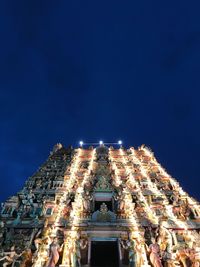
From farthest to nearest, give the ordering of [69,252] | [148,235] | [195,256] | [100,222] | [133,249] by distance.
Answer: [100,222]
[148,235]
[133,249]
[69,252]
[195,256]

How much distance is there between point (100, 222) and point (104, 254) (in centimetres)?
209

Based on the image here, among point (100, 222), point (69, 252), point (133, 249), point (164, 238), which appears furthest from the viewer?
point (100, 222)

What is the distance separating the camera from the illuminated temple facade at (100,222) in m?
11.8

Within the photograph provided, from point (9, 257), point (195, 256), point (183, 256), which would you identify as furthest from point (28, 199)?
point (195, 256)

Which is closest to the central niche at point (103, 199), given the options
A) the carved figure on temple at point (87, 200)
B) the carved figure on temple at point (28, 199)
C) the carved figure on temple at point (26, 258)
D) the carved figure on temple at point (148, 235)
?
the carved figure on temple at point (87, 200)

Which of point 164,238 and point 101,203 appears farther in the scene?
point 101,203

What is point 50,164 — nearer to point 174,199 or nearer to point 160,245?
point 174,199

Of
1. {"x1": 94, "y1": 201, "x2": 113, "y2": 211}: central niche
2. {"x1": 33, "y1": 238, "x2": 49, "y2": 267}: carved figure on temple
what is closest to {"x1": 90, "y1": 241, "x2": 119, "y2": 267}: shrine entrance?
{"x1": 33, "y1": 238, "x2": 49, "y2": 267}: carved figure on temple

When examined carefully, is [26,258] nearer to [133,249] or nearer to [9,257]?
[9,257]

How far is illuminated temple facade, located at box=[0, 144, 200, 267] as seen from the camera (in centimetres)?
1184

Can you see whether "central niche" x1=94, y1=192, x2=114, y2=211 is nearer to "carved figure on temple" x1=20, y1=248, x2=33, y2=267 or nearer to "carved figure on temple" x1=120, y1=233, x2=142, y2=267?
"carved figure on temple" x1=120, y1=233, x2=142, y2=267

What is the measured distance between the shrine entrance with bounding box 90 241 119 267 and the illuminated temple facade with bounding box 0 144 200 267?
56 mm

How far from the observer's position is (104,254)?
14.7 meters

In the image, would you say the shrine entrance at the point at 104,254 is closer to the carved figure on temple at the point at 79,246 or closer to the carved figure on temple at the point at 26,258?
the carved figure on temple at the point at 79,246
